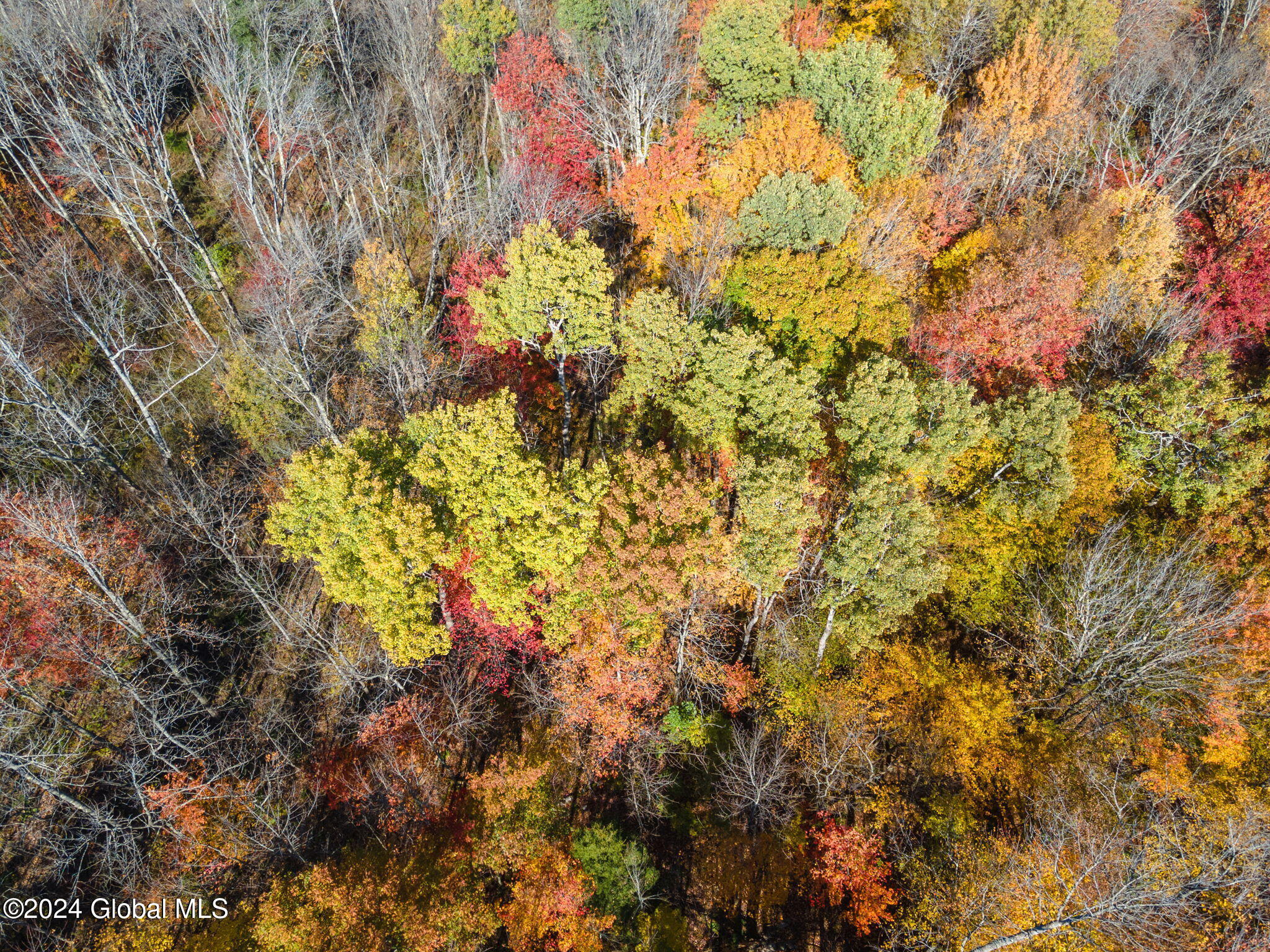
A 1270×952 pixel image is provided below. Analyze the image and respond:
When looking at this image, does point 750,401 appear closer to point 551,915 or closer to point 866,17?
point 551,915

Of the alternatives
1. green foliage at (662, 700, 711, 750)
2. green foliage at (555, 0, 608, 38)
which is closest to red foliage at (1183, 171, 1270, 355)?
green foliage at (662, 700, 711, 750)

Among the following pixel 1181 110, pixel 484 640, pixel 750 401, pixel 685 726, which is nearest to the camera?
pixel 750 401

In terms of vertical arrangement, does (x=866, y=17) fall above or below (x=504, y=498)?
above

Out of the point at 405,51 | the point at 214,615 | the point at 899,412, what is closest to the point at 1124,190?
the point at 899,412

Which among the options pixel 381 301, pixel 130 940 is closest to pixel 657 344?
pixel 381 301

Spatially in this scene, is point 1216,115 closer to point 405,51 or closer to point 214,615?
point 405,51
